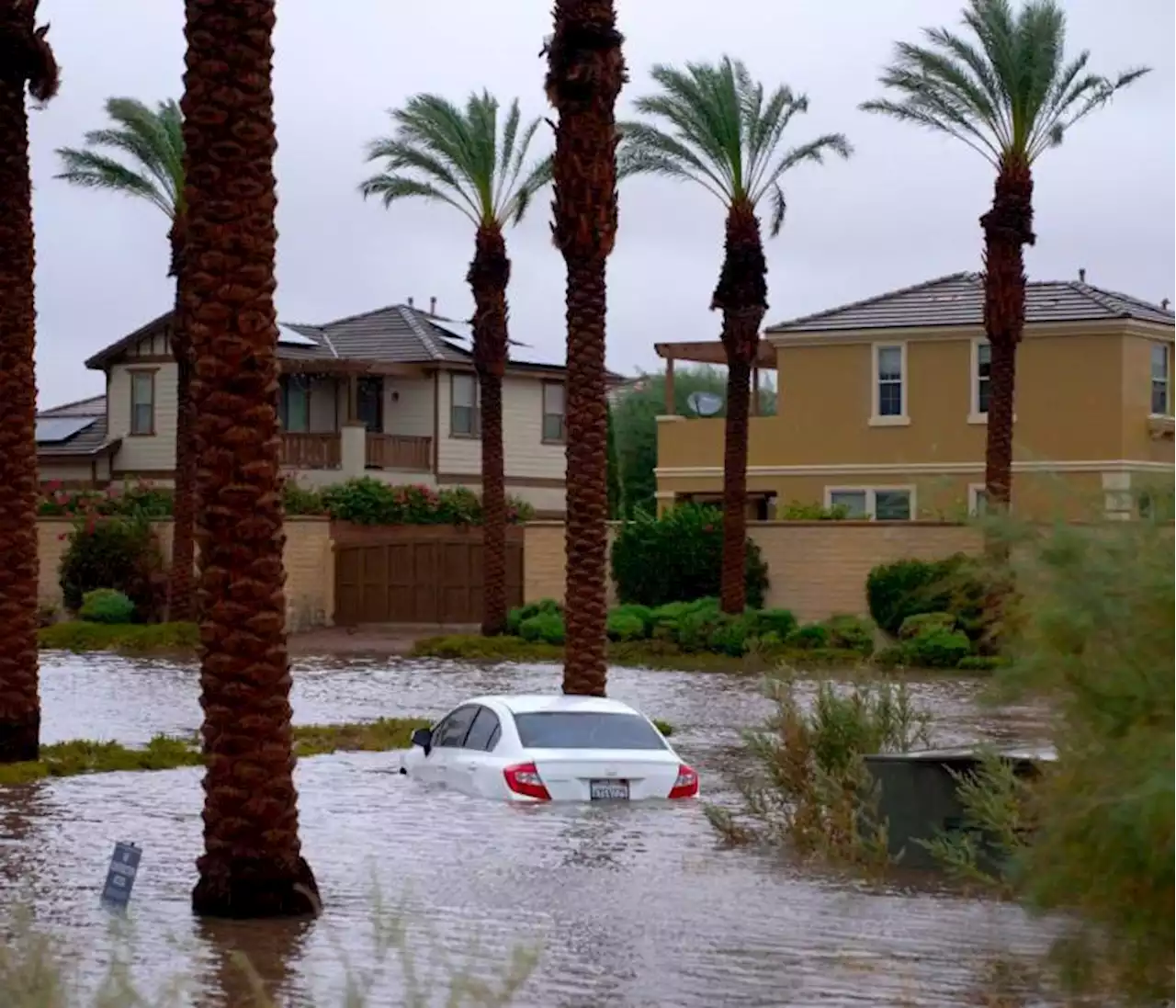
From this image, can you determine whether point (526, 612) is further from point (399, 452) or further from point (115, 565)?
point (399, 452)

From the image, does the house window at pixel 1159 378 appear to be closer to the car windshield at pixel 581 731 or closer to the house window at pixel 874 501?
the house window at pixel 874 501

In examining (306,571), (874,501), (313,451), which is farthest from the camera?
(313,451)

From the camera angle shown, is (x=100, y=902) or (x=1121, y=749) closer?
(x=1121, y=749)

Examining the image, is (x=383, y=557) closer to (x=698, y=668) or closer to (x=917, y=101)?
(x=698, y=668)

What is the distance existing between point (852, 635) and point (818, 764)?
85.0ft

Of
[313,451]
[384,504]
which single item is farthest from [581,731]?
[313,451]

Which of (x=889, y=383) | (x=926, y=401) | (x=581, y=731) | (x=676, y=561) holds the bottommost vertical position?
(x=581, y=731)

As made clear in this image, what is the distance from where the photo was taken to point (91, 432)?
217 feet

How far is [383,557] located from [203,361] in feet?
123

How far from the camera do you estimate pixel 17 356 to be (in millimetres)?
21953

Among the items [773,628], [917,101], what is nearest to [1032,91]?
[917,101]

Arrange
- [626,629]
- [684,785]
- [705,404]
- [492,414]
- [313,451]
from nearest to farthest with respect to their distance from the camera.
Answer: [684,785]
[626,629]
[492,414]
[705,404]
[313,451]

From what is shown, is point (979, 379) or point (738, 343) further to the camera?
point (979, 379)

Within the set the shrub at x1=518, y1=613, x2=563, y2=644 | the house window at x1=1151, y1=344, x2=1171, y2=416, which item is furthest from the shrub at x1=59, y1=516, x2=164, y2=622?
the house window at x1=1151, y1=344, x2=1171, y2=416
